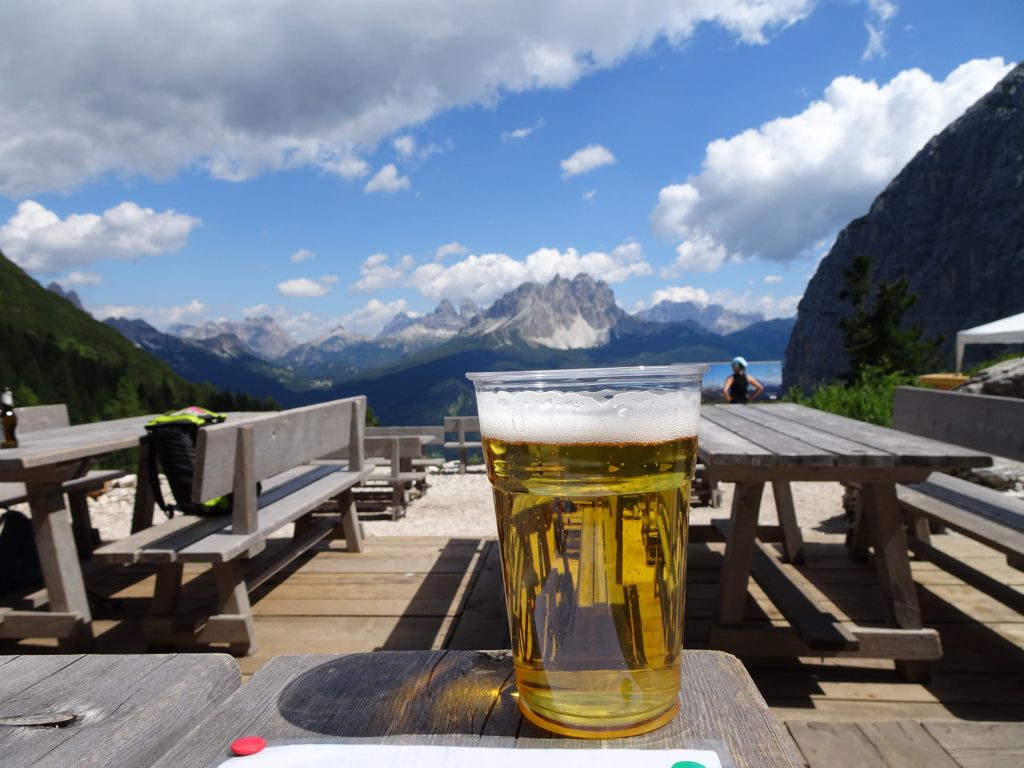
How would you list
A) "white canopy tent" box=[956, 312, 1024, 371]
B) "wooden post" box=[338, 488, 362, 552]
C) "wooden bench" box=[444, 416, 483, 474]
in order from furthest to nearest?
"white canopy tent" box=[956, 312, 1024, 371], "wooden bench" box=[444, 416, 483, 474], "wooden post" box=[338, 488, 362, 552]

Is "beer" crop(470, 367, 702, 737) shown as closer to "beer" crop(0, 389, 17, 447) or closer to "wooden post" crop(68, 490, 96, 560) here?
"beer" crop(0, 389, 17, 447)

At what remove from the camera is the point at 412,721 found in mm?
614

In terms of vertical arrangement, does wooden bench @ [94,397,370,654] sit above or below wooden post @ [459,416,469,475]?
above

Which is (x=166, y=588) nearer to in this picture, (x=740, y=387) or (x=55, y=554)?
(x=55, y=554)

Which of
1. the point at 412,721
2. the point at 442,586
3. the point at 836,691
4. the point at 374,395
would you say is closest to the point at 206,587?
the point at 442,586

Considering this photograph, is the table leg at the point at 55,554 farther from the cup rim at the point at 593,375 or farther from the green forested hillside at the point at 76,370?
the green forested hillside at the point at 76,370

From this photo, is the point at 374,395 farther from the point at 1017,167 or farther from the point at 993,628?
the point at 993,628

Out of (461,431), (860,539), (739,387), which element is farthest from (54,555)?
(461,431)

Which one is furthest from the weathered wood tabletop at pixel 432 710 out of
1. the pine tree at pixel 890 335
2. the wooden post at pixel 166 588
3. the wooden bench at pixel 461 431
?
the pine tree at pixel 890 335

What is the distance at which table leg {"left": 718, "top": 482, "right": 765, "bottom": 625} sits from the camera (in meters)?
2.58

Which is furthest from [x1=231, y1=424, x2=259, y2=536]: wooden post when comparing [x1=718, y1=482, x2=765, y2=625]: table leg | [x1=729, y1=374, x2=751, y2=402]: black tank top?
[x1=729, y1=374, x2=751, y2=402]: black tank top

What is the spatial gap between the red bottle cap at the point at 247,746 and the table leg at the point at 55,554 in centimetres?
288

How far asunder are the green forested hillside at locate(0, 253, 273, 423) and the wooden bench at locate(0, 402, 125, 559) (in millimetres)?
11145

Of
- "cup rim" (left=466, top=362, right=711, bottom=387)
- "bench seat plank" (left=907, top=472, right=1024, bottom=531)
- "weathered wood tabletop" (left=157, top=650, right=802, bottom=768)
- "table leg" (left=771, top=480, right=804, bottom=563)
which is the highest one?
"cup rim" (left=466, top=362, right=711, bottom=387)
